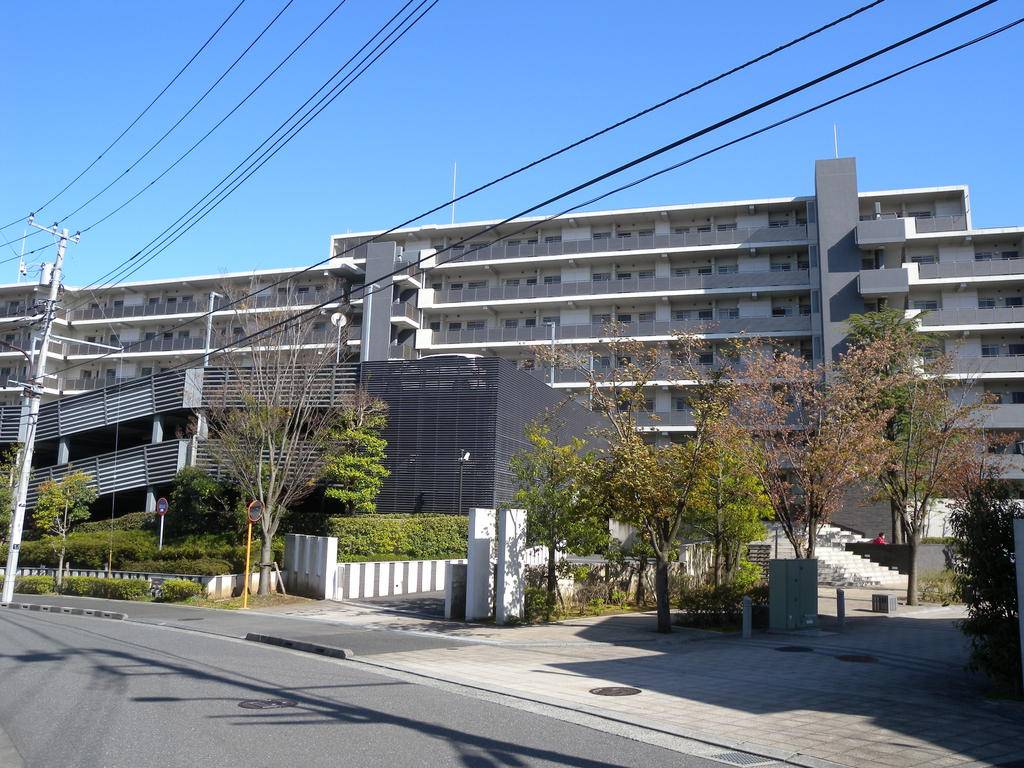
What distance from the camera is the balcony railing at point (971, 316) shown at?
4306cm

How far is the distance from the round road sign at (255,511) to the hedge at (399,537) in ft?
12.7

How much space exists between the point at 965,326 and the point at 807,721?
41365 mm

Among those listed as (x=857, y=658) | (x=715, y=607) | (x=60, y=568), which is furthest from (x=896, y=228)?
(x=60, y=568)

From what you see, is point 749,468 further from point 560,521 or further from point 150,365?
point 150,365

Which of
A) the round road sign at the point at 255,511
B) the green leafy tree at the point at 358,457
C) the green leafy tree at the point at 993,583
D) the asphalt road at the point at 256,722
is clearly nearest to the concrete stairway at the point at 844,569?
the green leafy tree at the point at 358,457

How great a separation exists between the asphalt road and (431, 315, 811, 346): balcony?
39.2 m

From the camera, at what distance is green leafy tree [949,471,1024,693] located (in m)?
9.66

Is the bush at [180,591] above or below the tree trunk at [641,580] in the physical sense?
below

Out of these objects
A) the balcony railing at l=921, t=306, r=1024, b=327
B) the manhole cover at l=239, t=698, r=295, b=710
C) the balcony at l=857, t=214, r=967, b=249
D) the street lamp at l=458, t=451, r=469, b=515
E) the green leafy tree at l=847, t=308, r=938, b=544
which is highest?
the balcony at l=857, t=214, r=967, b=249

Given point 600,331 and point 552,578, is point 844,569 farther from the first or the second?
point 600,331

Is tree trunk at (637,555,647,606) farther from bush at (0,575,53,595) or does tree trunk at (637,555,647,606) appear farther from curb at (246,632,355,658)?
bush at (0,575,53,595)

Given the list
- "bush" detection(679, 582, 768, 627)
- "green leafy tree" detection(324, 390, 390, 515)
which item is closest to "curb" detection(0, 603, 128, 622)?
"green leafy tree" detection(324, 390, 390, 515)

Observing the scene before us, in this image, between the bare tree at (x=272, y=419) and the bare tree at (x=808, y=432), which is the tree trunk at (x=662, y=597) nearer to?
the bare tree at (x=808, y=432)

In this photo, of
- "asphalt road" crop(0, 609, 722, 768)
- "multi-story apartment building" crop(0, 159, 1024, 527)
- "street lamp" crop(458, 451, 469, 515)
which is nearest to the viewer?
"asphalt road" crop(0, 609, 722, 768)
